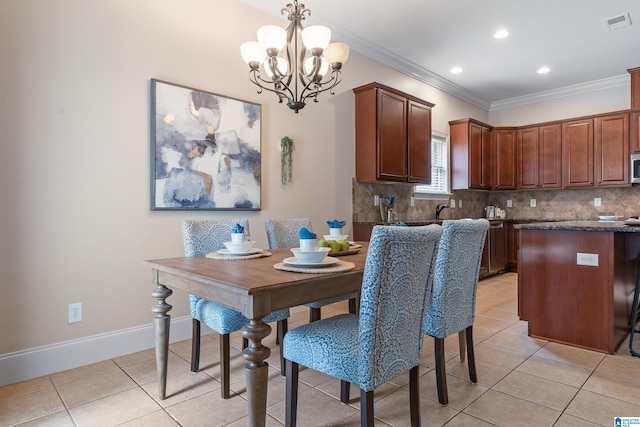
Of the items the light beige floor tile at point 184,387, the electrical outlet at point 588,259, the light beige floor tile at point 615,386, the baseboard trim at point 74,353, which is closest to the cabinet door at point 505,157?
the electrical outlet at point 588,259

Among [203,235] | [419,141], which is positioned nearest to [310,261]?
[203,235]

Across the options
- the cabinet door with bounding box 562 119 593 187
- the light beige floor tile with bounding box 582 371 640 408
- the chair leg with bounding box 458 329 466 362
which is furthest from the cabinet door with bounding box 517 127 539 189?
the chair leg with bounding box 458 329 466 362

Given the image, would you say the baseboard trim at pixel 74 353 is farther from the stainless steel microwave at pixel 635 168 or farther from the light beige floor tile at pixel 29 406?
the stainless steel microwave at pixel 635 168

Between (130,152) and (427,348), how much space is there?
2651 millimetres

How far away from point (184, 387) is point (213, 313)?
500 millimetres

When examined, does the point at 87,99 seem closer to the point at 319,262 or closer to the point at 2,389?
the point at 2,389

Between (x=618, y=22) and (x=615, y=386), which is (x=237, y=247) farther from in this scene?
(x=618, y=22)

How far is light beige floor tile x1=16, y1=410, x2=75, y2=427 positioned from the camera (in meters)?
1.76

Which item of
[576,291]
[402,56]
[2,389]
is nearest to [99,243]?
[2,389]

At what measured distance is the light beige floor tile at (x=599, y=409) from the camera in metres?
1.79

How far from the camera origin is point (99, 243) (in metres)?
2.55

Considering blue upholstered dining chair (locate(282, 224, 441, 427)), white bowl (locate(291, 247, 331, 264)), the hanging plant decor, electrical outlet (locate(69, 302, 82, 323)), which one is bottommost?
electrical outlet (locate(69, 302, 82, 323))

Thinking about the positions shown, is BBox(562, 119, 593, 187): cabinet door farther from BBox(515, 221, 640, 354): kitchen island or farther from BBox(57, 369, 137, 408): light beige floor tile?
BBox(57, 369, 137, 408): light beige floor tile

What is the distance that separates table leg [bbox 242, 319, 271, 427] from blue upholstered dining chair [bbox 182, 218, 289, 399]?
0.65 meters
